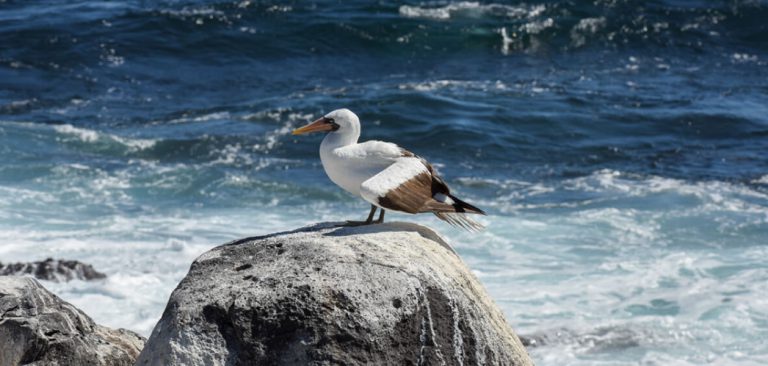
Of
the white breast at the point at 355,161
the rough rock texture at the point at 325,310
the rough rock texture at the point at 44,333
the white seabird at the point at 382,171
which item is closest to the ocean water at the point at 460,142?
the white seabird at the point at 382,171

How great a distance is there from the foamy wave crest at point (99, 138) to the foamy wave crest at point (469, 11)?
981 cm

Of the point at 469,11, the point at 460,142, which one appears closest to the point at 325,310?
the point at 460,142

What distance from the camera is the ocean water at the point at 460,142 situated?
1240 centimetres

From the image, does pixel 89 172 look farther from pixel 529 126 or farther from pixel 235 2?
pixel 235 2

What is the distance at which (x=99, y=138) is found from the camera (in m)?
19.3

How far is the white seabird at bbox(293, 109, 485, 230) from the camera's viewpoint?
645 cm

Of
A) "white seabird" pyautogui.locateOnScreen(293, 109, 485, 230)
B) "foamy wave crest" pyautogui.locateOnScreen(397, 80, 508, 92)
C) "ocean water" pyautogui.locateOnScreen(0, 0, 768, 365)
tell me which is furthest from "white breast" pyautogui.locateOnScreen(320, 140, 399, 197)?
"foamy wave crest" pyautogui.locateOnScreen(397, 80, 508, 92)

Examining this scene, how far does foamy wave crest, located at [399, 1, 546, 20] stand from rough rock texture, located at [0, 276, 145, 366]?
2143cm

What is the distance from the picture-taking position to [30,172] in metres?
17.2

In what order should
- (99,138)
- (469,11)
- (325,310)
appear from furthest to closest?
1. (469,11)
2. (99,138)
3. (325,310)

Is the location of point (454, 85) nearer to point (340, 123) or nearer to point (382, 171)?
point (340, 123)

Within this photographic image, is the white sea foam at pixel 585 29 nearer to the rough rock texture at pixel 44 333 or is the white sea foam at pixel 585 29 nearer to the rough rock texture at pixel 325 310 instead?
the rough rock texture at pixel 44 333

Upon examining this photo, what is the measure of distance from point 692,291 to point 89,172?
8.99 meters

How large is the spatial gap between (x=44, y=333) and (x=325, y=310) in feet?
5.66
